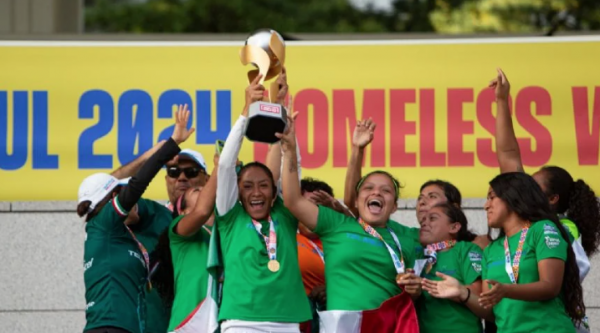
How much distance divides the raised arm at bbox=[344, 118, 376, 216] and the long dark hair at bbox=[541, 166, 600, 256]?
104 centimetres

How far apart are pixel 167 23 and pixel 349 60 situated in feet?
33.5

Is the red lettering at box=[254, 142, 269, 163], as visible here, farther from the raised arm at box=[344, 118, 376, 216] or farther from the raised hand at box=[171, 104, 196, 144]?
the raised hand at box=[171, 104, 196, 144]

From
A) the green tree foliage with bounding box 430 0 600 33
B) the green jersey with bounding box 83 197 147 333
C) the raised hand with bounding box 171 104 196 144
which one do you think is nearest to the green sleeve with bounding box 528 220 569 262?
the raised hand with bounding box 171 104 196 144

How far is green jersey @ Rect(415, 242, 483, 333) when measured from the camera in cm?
712

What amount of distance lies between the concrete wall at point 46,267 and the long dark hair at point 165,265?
170 cm

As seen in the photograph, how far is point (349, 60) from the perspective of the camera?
9.37 m

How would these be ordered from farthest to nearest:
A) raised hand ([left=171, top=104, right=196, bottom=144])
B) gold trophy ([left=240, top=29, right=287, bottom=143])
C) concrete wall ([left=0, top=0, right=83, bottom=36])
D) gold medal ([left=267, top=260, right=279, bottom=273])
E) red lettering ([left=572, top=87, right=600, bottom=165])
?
1. concrete wall ([left=0, top=0, right=83, bottom=36])
2. red lettering ([left=572, top=87, right=600, bottom=165])
3. raised hand ([left=171, top=104, right=196, bottom=144])
4. gold trophy ([left=240, top=29, right=287, bottom=143])
5. gold medal ([left=267, top=260, right=279, bottom=273])

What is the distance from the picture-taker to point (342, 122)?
9305mm

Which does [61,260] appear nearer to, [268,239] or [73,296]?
[73,296]

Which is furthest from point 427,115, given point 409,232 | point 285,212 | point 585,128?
point 285,212

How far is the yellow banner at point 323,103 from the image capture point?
9227 millimetres

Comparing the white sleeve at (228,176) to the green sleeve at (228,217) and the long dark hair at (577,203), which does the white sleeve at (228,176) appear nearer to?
the green sleeve at (228,217)

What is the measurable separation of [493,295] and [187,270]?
1.87 meters

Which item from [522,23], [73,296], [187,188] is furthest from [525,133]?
[522,23]
